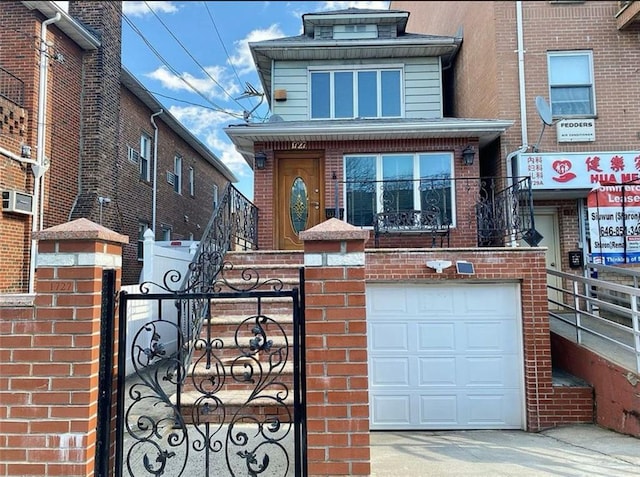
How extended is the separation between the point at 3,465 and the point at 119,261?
4.26 ft

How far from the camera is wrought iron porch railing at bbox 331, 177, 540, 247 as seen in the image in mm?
7535

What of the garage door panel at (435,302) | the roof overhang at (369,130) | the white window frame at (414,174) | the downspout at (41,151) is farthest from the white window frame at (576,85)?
the downspout at (41,151)

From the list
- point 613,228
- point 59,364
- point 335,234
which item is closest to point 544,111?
point 613,228

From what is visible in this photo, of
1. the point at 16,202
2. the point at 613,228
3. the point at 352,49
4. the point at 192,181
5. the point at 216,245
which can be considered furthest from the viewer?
the point at 192,181

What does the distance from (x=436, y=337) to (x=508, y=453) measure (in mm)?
1835

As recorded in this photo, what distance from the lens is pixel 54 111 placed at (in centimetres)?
877

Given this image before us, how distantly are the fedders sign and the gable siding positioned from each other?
3.71 metres

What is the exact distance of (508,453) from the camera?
426 centimetres

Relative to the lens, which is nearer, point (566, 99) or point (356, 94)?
point (566, 99)

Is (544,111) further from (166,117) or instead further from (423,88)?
(166,117)

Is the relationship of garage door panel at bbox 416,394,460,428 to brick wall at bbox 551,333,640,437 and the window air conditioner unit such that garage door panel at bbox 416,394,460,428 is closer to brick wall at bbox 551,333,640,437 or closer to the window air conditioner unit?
brick wall at bbox 551,333,640,437

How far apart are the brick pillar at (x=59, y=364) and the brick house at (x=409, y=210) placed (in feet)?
13.2

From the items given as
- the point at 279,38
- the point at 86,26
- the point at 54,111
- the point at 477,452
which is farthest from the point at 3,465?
the point at 86,26

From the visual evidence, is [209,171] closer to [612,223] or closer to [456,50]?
[456,50]
